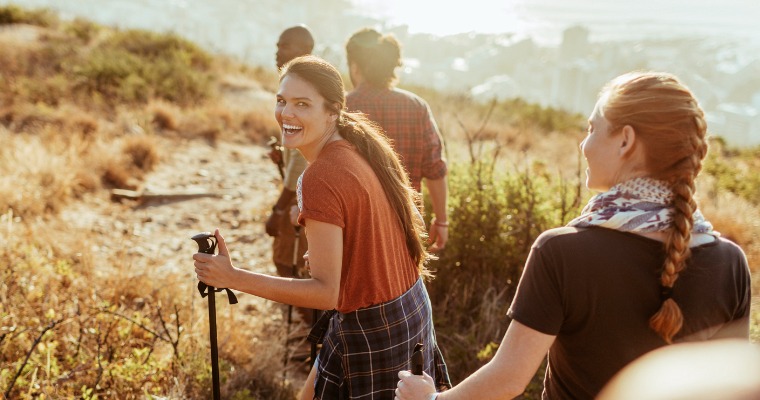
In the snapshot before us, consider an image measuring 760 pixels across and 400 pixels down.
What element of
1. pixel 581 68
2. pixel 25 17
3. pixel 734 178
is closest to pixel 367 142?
pixel 734 178

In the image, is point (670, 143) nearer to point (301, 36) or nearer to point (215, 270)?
point (215, 270)

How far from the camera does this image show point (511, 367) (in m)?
1.26

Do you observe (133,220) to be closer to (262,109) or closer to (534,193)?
(534,193)

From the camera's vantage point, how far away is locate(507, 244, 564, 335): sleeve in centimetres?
121

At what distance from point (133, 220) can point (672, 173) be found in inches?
235

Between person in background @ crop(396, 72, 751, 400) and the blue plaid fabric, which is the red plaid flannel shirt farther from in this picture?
person in background @ crop(396, 72, 751, 400)

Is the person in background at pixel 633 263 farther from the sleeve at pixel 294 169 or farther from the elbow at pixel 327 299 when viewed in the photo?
the sleeve at pixel 294 169

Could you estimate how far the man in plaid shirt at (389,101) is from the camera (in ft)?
9.99

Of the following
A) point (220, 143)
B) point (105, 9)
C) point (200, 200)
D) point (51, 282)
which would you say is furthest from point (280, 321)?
point (105, 9)

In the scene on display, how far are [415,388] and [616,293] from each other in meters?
0.59

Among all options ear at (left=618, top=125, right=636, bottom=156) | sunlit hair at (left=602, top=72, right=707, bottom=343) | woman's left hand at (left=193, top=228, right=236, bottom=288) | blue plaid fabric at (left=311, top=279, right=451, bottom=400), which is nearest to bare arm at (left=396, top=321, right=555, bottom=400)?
sunlit hair at (left=602, top=72, right=707, bottom=343)

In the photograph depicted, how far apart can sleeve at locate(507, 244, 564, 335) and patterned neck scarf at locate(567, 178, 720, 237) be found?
0.13 meters

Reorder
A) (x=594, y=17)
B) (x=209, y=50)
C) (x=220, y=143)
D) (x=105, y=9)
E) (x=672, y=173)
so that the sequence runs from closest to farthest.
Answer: (x=672, y=173), (x=220, y=143), (x=209, y=50), (x=594, y=17), (x=105, y=9)

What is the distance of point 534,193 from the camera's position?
4.29 meters
